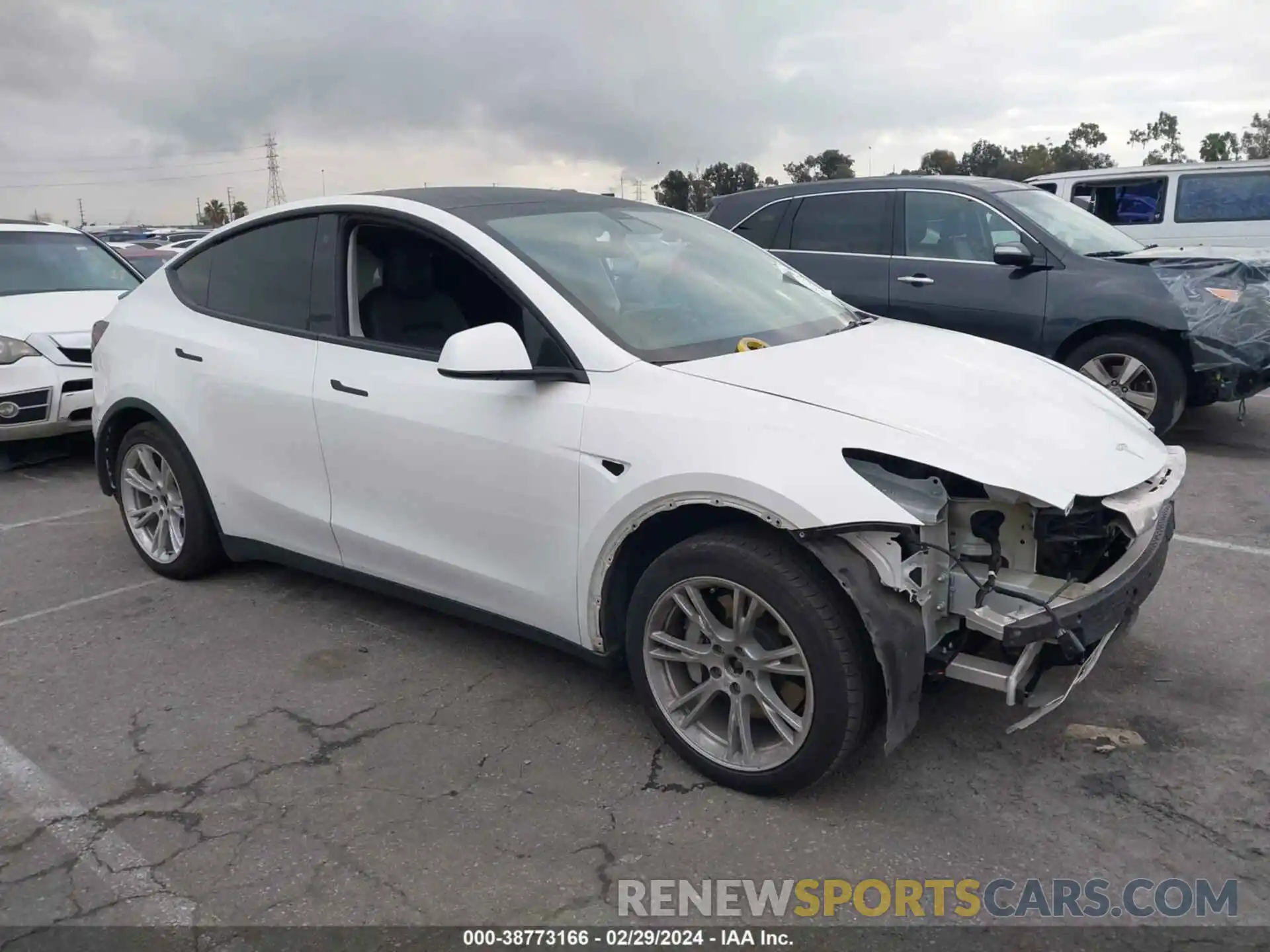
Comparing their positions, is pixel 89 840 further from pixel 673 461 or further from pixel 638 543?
pixel 673 461

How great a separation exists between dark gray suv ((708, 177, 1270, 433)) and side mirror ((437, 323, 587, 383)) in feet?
15.9

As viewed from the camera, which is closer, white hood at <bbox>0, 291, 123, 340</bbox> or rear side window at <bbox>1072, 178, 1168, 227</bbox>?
white hood at <bbox>0, 291, 123, 340</bbox>

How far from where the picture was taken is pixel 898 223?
25.5 ft

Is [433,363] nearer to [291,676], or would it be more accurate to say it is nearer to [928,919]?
[291,676]

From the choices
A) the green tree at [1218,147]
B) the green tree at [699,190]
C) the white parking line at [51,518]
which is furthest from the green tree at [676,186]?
the white parking line at [51,518]

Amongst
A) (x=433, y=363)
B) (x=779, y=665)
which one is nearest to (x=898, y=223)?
(x=433, y=363)

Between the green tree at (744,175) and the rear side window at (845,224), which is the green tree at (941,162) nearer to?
the green tree at (744,175)

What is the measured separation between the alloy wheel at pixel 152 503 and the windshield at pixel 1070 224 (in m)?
5.78

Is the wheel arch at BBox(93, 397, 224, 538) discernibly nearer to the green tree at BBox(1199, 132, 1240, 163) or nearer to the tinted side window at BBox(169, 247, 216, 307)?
the tinted side window at BBox(169, 247, 216, 307)

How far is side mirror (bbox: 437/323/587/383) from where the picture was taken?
3.10 metres

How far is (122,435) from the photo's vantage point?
4898mm

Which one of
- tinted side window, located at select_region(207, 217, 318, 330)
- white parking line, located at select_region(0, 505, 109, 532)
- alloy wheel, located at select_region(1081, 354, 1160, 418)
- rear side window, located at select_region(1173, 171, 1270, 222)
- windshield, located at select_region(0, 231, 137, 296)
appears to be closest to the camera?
tinted side window, located at select_region(207, 217, 318, 330)

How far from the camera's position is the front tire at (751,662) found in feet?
8.95

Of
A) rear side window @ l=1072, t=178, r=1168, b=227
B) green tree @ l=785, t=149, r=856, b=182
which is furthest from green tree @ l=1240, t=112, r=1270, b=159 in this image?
rear side window @ l=1072, t=178, r=1168, b=227
